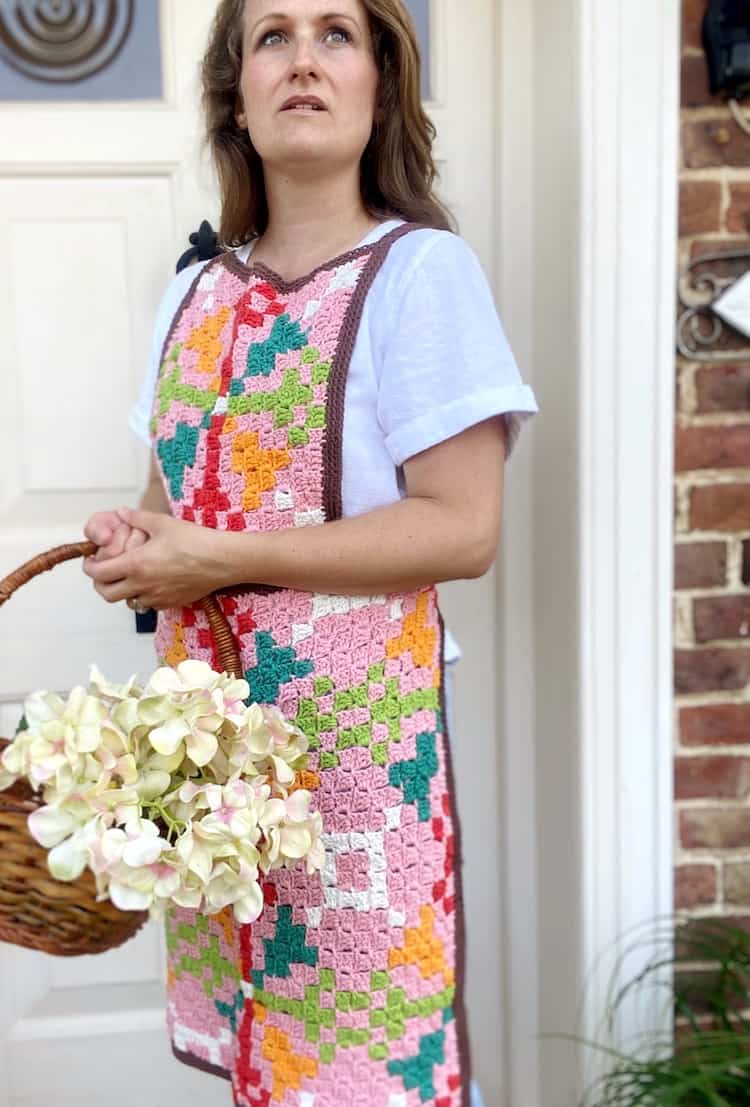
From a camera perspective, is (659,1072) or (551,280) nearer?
(659,1072)

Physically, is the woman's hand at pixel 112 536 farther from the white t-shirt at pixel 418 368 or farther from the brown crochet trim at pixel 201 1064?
the brown crochet trim at pixel 201 1064

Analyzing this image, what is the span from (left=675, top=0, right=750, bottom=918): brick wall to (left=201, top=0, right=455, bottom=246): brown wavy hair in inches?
13.4

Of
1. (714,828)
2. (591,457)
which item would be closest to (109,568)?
(591,457)

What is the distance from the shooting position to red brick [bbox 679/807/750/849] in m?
1.26

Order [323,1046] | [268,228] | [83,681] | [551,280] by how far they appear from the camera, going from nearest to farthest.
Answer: [323,1046] < [268,228] < [551,280] < [83,681]

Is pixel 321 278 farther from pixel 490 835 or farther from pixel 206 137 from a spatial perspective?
pixel 490 835

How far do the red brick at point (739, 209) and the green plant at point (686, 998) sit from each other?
87 cm

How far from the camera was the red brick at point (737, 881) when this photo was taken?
1.27 metres

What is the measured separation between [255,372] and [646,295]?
515 millimetres

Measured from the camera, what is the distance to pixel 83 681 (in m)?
1.44

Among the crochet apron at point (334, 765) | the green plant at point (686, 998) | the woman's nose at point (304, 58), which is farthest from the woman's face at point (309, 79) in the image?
the green plant at point (686, 998)

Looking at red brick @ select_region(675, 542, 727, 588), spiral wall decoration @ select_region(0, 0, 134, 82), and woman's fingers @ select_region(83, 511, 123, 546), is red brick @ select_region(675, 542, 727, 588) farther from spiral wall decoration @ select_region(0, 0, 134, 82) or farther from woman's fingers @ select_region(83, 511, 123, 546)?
→ spiral wall decoration @ select_region(0, 0, 134, 82)

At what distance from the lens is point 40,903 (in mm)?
720

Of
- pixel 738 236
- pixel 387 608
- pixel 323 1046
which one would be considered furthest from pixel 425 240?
pixel 323 1046
